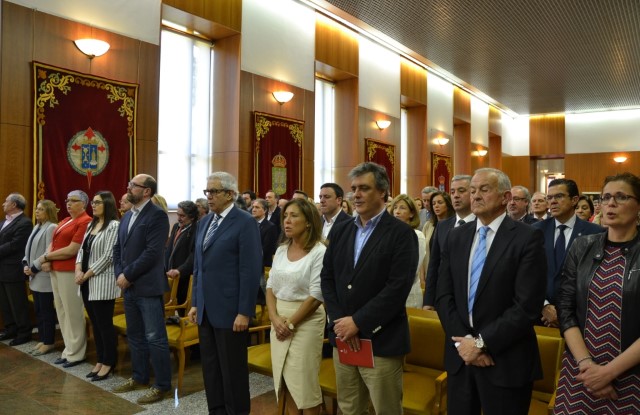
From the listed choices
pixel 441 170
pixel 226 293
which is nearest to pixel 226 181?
pixel 226 293

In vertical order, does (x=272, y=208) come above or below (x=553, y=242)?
above

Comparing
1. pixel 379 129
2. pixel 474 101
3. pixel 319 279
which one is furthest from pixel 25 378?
pixel 474 101

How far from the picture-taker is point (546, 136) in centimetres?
1856

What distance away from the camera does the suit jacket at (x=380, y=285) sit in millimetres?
2414

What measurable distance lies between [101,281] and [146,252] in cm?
75

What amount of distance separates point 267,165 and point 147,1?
121 inches

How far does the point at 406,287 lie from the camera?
247 centimetres

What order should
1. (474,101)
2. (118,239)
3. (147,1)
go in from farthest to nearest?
1. (474,101)
2. (147,1)
3. (118,239)

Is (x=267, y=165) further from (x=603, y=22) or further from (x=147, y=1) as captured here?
(x=603, y=22)

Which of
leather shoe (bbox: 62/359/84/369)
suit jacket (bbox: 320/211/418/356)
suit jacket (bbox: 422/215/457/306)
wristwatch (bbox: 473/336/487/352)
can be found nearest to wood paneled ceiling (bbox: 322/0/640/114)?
suit jacket (bbox: 422/215/457/306)

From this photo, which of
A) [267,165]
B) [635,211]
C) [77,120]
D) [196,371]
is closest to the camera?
[635,211]

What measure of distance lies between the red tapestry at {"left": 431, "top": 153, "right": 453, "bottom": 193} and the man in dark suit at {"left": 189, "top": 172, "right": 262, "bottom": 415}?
35.7ft

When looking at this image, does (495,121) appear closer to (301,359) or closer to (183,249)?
(183,249)

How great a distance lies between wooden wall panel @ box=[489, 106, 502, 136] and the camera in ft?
57.4
